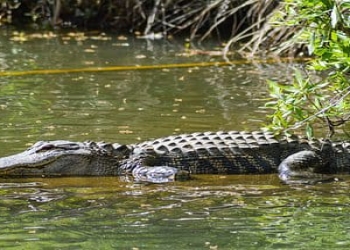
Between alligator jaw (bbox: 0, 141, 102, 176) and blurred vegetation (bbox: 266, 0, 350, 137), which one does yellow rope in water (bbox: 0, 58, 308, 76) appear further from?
blurred vegetation (bbox: 266, 0, 350, 137)

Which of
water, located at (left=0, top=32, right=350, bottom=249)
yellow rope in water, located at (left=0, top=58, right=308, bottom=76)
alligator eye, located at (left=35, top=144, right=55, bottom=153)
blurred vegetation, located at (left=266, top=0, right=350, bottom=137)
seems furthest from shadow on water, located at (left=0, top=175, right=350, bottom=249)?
yellow rope in water, located at (left=0, top=58, right=308, bottom=76)

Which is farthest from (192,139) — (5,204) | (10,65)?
(10,65)

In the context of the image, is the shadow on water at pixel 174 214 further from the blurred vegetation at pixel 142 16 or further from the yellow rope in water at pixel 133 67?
the blurred vegetation at pixel 142 16

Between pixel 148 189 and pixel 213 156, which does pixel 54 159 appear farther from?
pixel 213 156

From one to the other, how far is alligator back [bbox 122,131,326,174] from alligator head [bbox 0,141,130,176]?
131mm

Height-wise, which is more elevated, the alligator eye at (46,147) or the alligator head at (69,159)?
the alligator eye at (46,147)

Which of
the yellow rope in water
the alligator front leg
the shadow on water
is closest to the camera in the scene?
the shadow on water

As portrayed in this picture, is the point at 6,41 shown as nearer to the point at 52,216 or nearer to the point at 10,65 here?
the point at 10,65

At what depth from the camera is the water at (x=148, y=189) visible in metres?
5.78

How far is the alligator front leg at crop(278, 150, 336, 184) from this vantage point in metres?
7.89

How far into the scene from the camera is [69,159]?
317 inches

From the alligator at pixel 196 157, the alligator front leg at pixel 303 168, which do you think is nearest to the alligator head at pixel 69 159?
the alligator at pixel 196 157

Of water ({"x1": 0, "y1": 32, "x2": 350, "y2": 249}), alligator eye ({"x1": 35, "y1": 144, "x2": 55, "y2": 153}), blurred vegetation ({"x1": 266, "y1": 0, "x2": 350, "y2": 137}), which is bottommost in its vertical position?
water ({"x1": 0, "y1": 32, "x2": 350, "y2": 249})

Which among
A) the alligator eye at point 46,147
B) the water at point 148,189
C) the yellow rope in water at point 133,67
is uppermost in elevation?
the alligator eye at point 46,147
